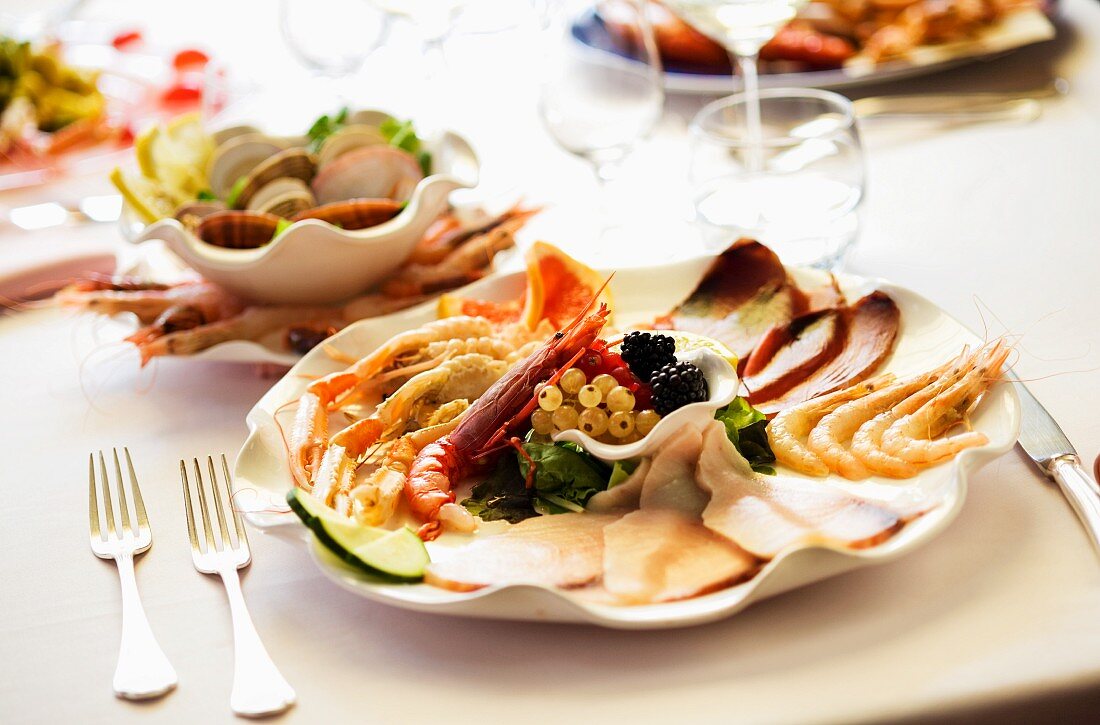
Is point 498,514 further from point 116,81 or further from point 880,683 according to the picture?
point 116,81

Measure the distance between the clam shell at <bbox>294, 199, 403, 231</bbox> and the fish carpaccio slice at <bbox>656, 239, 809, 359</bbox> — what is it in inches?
17.2

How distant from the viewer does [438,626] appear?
103 centimetres

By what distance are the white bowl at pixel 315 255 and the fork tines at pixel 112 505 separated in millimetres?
304

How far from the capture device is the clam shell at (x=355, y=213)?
5.08 feet

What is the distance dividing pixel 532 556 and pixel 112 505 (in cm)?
56

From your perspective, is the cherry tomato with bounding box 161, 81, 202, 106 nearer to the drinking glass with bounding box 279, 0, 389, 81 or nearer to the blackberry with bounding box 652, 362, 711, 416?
the drinking glass with bounding box 279, 0, 389, 81

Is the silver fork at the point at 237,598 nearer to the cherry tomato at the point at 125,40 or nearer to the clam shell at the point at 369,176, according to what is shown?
the clam shell at the point at 369,176

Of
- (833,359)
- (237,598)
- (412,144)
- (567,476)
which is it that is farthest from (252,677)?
(412,144)

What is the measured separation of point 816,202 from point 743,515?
0.72m

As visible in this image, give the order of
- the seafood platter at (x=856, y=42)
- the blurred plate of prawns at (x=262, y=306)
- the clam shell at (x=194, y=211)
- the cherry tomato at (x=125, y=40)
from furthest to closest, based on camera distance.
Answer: the cherry tomato at (x=125, y=40)
the seafood platter at (x=856, y=42)
the clam shell at (x=194, y=211)
the blurred plate of prawns at (x=262, y=306)

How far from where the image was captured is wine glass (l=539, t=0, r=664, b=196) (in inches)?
71.4

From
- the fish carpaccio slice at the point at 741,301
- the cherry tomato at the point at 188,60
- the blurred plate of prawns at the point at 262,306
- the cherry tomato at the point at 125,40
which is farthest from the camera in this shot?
the cherry tomato at the point at 125,40

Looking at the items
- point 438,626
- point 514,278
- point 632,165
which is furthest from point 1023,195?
point 438,626

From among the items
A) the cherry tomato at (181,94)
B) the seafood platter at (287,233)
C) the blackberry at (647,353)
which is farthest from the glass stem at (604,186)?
the cherry tomato at (181,94)
